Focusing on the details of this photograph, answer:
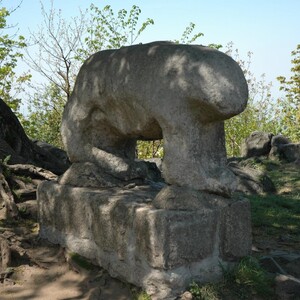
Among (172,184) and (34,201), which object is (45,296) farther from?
(34,201)

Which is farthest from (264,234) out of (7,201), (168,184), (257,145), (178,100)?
(257,145)

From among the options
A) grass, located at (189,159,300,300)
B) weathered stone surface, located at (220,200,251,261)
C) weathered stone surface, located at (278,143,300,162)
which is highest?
weathered stone surface, located at (278,143,300,162)

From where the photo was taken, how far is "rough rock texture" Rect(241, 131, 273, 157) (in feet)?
47.0

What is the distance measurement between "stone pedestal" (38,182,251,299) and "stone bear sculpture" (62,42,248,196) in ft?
0.85

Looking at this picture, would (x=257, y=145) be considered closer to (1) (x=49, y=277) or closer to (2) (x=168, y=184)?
(2) (x=168, y=184)

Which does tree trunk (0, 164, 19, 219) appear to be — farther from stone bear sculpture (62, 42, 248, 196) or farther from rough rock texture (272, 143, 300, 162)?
rough rock texture (272, 143, 300, 162)

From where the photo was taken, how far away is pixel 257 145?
1443cm

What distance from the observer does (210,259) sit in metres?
3.56

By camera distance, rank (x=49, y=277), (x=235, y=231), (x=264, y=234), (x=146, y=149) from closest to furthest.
Answer: (x=235, y=231) < (x=49, y=277) < (x=264, y=234) < (x=146, y=149)

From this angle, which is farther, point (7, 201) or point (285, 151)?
point (285, 151)

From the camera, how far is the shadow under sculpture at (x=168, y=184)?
132 inches

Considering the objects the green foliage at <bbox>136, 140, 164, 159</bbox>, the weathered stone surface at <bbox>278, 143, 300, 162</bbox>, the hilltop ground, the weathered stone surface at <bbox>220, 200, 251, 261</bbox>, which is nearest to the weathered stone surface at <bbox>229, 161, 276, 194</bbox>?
the weathered stone surface at <bbox>278, 143, 300, 162</bbox>

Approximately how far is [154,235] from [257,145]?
11722 mm

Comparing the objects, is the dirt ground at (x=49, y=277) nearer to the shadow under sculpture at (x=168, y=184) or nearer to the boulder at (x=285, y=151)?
the shadow under sculpture at (x=168, y=184)
